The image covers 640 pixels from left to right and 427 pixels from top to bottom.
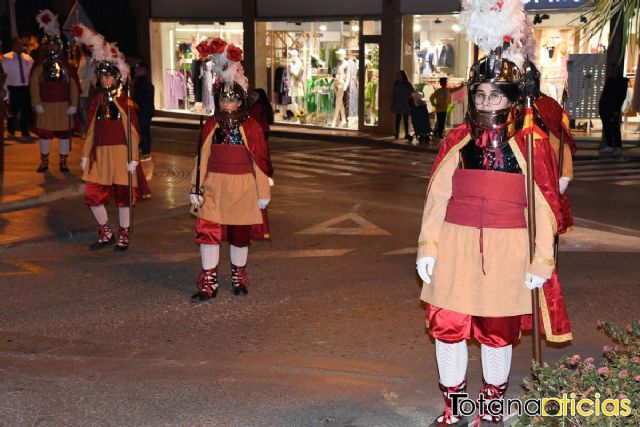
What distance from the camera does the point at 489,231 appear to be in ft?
16.8

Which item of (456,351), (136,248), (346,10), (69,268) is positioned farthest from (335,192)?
(346,10)

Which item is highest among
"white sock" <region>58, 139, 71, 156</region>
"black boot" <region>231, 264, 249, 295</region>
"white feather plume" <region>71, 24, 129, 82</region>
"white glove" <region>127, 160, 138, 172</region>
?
"white feather plume" <region>71, 24, 129, 82</region>

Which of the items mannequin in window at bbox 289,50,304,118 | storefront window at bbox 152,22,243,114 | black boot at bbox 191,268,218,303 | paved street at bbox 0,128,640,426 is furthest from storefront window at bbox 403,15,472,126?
black boot at bbox 191,268,218,303

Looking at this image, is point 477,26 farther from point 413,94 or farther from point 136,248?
point 413,94

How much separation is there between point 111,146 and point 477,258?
602cm

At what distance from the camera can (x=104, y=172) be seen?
1009 centimetres

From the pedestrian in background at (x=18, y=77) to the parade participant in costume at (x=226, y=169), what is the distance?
13565 millimetres

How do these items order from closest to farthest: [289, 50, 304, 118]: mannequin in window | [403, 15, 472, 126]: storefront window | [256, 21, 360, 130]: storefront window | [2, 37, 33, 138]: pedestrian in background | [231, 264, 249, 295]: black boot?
[231, 264, 249, 295]: black boot < [2, 37, 33, 138]: pedestrian in background < [403, 15, 472, 126]: storefront window < [256, 21, 360, 130]: storefront window < [289, 50, 304, 118]: mannequin in window

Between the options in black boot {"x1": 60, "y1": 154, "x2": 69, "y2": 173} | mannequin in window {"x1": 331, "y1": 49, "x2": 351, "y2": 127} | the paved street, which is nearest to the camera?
the paved street

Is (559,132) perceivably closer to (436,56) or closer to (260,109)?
(260,109)

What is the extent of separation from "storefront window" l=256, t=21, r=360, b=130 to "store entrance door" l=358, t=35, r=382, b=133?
323 millimetres

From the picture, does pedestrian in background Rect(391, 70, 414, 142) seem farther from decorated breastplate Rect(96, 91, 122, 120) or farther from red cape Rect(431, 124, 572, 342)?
red cape Rect(431, 124, 572, 342)

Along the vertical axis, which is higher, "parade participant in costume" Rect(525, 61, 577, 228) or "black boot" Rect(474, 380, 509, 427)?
"parade participant in costume" Rect(525, 61, 577, 228)

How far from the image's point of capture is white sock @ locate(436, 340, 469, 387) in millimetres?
5258
